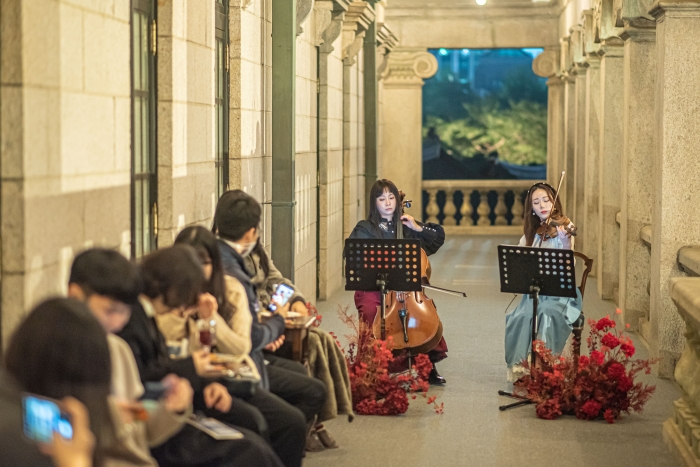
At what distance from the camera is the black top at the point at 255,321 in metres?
4.96

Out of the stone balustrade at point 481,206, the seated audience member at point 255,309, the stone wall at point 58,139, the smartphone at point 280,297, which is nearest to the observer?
the stone wall at point 58,139

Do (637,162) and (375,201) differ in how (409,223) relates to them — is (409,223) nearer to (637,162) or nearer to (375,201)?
(375,201)

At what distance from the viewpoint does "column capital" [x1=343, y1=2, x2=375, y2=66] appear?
12.8 m

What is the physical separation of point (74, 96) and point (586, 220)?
37.7 ft

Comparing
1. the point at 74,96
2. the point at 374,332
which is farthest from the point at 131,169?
the point at 374,332

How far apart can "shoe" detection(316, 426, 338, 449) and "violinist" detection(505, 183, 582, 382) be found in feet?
6.33

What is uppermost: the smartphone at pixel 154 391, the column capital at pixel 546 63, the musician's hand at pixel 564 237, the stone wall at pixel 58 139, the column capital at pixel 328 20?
the column capital at pixel 546 63

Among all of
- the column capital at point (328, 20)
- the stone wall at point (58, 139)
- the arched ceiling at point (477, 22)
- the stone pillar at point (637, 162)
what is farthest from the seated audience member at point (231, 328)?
the arched ceiling at point (477, 22)

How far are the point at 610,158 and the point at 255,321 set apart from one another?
26.3ft

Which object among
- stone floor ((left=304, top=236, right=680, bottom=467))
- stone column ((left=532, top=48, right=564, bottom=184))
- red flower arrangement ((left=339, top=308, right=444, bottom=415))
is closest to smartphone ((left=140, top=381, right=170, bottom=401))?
stone floor ((left=304, top=236, right=680, bottom=467))

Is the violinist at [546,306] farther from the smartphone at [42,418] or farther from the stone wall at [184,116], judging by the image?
the smartphone at [42,418]

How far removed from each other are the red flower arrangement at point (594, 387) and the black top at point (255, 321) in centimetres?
247

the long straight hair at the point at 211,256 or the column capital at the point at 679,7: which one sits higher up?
the column capital at the point at 679,7

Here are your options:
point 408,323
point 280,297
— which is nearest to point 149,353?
point 280,297
